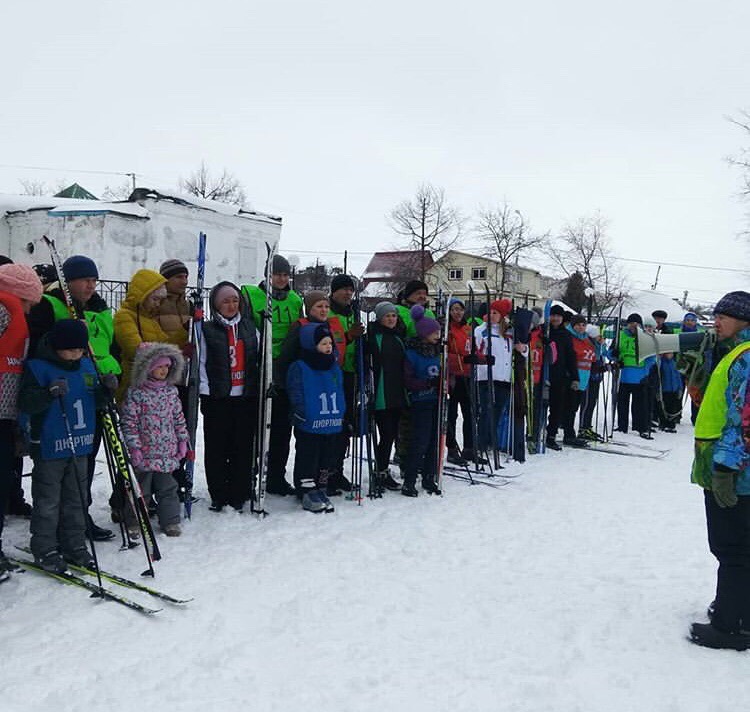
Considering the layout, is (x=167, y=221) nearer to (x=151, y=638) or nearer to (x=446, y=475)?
(x=446, y=475)

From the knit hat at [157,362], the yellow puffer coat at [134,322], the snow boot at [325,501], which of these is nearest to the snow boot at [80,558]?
the yellow puffer coat at [134,322]

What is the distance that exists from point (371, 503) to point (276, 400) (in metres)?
1.30

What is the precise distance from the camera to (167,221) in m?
Answer: 17.5

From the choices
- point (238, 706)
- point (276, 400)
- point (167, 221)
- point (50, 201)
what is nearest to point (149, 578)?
point (238, 706)

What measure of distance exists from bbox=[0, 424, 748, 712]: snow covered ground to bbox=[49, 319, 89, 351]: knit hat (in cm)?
144

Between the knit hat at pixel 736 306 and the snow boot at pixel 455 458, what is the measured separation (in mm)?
4480

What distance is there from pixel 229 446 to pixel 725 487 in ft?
12.5

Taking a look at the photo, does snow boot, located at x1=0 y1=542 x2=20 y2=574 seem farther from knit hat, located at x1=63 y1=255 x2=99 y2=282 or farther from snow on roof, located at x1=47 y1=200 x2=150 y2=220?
snow on roof, located at x1=47 y1=200 x2=150 y2=220

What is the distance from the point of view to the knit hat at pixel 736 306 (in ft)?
10.5

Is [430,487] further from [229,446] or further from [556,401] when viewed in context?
[556,401]

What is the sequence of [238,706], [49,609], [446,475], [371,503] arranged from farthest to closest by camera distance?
[446,475] → [371,503] → [49,609] → [238,706]

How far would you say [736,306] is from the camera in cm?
323

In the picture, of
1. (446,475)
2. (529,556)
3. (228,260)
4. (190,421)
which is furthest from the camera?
(228,260)

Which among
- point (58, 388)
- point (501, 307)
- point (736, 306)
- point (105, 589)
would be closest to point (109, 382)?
point (58, 388)
